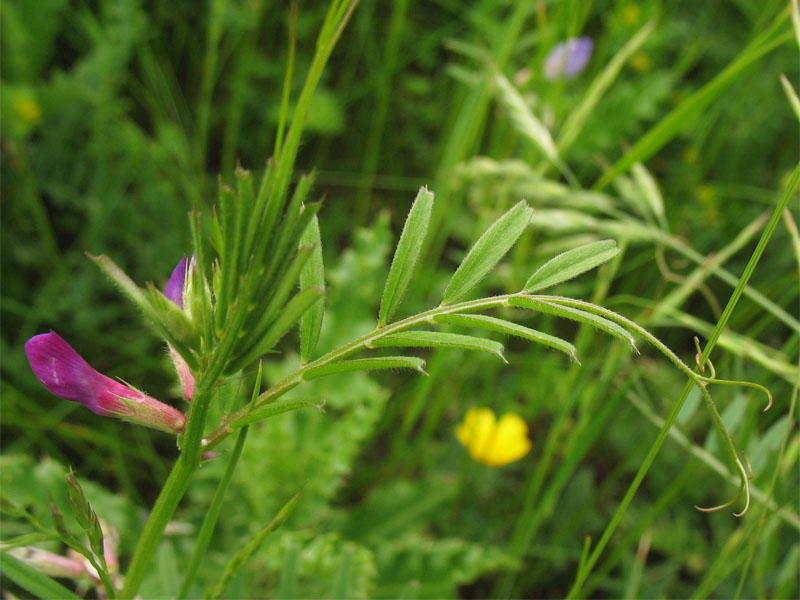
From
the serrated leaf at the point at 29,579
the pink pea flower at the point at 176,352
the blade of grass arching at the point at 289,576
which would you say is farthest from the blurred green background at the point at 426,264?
the pink pea flower at the point at 176,352

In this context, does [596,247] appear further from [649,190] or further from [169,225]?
[169,225]

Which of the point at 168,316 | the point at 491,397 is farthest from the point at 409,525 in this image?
the point at 168,316

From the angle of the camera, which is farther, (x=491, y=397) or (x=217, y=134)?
(x=217, y=134)

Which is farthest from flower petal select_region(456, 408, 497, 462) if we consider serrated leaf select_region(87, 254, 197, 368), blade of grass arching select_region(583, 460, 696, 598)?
serrated leaf select_region(87, 254, 197, 368)

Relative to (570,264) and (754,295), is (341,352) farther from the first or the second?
(754,295)

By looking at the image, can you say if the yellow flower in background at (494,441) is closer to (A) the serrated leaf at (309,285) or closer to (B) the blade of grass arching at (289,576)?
(B) the blade of grass arching at (289,576)

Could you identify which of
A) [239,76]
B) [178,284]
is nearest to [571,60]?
[239,76]

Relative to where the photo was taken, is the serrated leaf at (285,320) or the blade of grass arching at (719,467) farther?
the blade of grass arching at (719,467)
